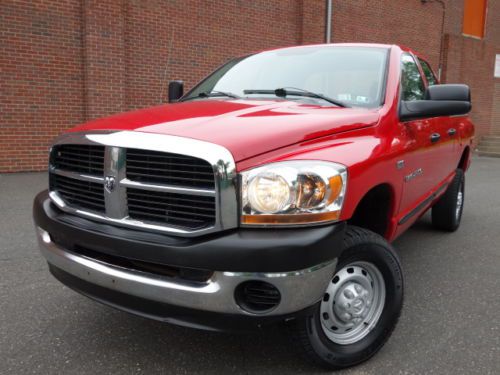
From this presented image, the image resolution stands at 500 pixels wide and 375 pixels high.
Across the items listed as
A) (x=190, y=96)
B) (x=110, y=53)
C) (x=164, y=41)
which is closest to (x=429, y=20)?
(x=164, y=41)

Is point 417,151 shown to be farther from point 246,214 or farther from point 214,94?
point 246,214

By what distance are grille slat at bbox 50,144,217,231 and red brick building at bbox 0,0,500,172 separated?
7.03m

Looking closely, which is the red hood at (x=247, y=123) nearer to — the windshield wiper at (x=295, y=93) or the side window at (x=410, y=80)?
the windshield wiper at (x=295, y=93)

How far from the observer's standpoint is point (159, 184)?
2.12 m

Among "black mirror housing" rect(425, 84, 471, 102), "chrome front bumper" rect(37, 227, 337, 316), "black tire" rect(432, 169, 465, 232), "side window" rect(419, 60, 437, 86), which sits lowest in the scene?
"black tire" rect(432, 169, 465, 232)

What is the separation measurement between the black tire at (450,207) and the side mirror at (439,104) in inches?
76.3

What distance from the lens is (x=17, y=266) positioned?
3.97m

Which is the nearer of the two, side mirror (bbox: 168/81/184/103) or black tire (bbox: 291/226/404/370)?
black tire (bbox: 291/226/404/370)

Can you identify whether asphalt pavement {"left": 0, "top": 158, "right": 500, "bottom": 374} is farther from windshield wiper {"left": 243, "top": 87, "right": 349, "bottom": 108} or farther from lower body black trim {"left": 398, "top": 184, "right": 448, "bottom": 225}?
windshield wiper {"left": 243, "top": 87, "right": 349, "bottom": 108}

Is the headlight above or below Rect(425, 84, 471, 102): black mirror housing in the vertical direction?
below

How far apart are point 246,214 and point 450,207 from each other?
3754 mm

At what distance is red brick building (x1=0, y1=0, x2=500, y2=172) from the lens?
840 cm

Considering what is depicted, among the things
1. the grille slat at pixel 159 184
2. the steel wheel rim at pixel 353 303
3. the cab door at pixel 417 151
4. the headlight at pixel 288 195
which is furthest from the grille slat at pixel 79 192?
the cab door at pixel 417 151

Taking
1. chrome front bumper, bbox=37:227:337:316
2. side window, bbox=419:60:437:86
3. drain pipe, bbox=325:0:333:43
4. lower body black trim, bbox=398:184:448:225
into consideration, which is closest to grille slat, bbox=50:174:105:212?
chrome front bumper, bbox=37:227:337:316
